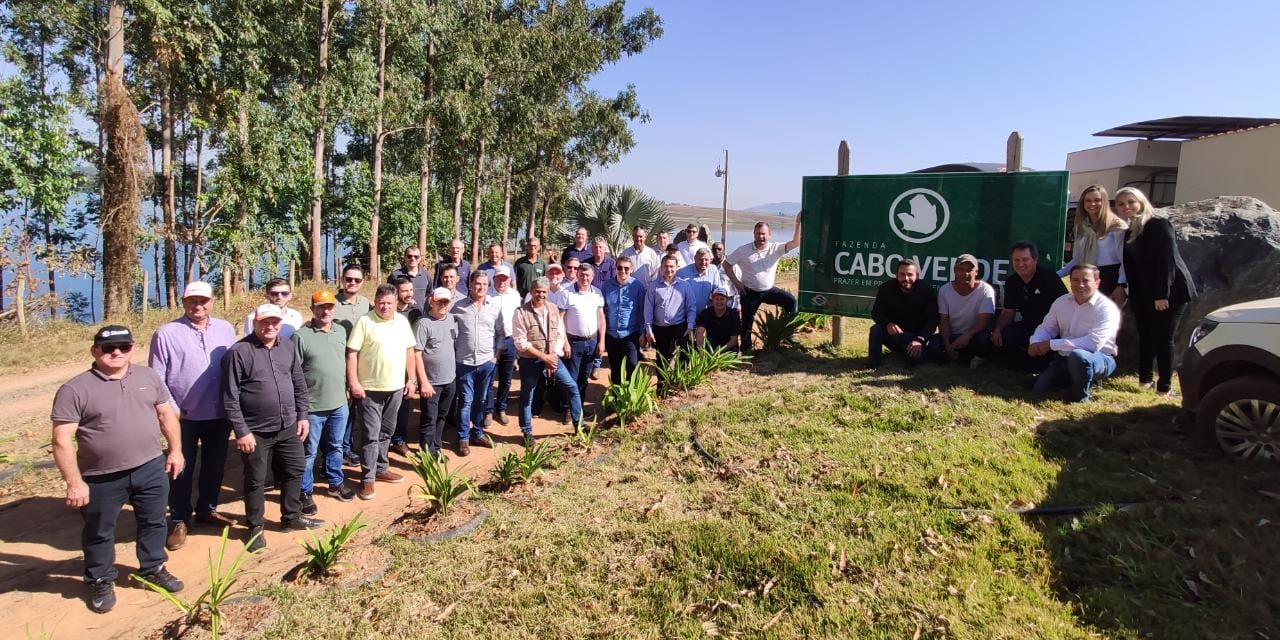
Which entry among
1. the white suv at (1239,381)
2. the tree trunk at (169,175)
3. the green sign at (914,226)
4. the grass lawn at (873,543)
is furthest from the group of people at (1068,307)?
the tree trunk at (169,175)

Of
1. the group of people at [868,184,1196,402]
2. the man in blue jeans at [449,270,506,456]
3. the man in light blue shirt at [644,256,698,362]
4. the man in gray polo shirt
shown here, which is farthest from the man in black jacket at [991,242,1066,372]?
the man in gray polo shirt

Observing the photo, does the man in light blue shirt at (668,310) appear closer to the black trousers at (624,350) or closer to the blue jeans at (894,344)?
the black trousers at (624,350)

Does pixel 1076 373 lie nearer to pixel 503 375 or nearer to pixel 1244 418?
pixel 1244 418

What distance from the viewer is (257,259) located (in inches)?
625

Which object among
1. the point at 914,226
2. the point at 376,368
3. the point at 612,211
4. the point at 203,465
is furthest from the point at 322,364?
the point at 612,211

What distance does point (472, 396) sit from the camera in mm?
6293

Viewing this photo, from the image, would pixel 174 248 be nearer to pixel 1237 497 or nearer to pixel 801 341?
pixel 801 341

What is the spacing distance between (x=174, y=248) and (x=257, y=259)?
5.87 ft

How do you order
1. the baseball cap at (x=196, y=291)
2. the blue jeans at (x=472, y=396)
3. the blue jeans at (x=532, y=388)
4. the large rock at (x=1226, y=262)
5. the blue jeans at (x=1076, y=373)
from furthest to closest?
the large rock at (x=1226, y=262) → the blue jeans at (x=532, y=388) → the blue jeans at (x=472, y=396) → the blue jeans at (x=1076, y=373) → the baseball cap at (x=196, y=291)

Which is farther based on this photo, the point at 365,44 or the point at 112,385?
the point at 365,44

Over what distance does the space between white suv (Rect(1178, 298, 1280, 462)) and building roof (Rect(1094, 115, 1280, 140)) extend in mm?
27680

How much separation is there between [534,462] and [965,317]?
4668 millimetres

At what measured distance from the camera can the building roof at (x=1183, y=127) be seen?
2534cm

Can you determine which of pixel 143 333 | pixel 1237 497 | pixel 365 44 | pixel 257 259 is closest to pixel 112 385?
pixel 1237 497
